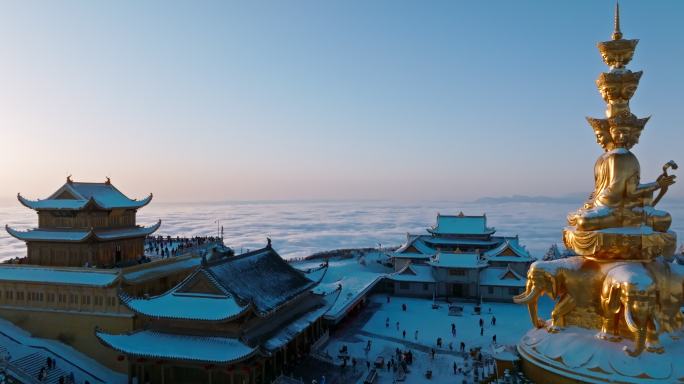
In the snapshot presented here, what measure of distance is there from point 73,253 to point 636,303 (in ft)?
80.8

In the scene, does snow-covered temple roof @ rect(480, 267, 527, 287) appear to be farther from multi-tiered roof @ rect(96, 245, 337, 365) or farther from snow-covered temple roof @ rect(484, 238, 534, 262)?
multi-tiered roof @ rect(96, 245, 337, 365)

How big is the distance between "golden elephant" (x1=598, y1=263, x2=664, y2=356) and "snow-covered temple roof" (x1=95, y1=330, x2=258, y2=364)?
1202 cm

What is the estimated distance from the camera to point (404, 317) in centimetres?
3225

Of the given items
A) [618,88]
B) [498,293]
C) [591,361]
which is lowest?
[498,293]

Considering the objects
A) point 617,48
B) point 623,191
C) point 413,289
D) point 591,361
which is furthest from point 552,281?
point 413,289

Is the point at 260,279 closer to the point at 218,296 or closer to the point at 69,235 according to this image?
the point at 218,296

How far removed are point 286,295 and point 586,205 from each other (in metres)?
14.5

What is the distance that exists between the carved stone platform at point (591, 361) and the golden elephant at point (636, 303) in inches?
7.9

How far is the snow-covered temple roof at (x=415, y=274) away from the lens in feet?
125

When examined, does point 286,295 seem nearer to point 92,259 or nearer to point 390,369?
point 390,369

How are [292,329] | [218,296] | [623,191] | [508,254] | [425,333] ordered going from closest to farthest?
[623,191] → [218,296] → [292,329] → [425,333] → [508,254]

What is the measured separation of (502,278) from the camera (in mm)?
37062

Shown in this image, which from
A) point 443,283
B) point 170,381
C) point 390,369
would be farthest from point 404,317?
point 170,381

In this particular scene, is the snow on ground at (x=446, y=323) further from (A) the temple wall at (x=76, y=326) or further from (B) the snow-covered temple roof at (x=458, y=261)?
(A) the temple wall at (x=76, y=326)
